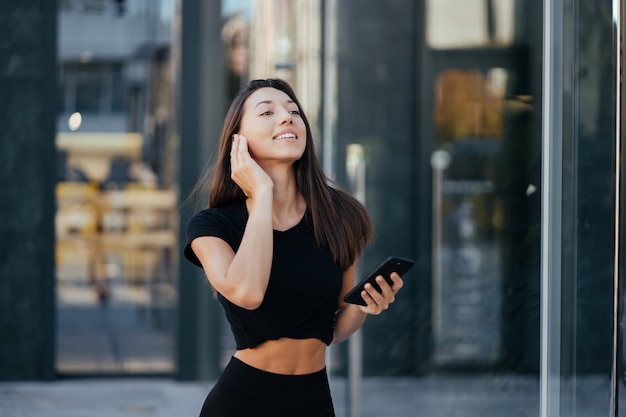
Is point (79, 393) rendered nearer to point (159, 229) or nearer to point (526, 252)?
point (159, 229)

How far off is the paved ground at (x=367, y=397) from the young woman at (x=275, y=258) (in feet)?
3.98

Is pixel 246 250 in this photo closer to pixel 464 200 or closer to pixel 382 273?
pixel 382 273

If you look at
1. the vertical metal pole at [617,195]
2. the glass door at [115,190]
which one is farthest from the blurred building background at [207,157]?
the vertical metal pole at [617,195]

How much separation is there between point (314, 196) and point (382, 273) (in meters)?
0.34

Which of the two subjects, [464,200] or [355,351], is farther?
[464,200]

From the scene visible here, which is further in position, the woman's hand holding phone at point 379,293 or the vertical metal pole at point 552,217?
the vertical metal pole at point 552,217

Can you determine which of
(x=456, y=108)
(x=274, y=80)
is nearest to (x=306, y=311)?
(x=274, y=80)

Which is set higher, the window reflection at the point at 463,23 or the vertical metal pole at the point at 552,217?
the window reflection at the point at 463,23

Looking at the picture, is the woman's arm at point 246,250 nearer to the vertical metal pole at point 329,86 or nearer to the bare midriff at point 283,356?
the bare midriff at point 283,356

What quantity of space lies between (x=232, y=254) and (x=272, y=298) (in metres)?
0.14

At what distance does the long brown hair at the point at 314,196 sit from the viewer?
269 centimetres

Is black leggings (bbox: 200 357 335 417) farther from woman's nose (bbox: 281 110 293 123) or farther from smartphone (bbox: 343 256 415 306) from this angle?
woman's nose (bbox: 281 110 293 123)

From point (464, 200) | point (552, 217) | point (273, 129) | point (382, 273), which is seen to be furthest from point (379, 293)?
point (464, 200)

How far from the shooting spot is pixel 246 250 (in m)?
2.45
